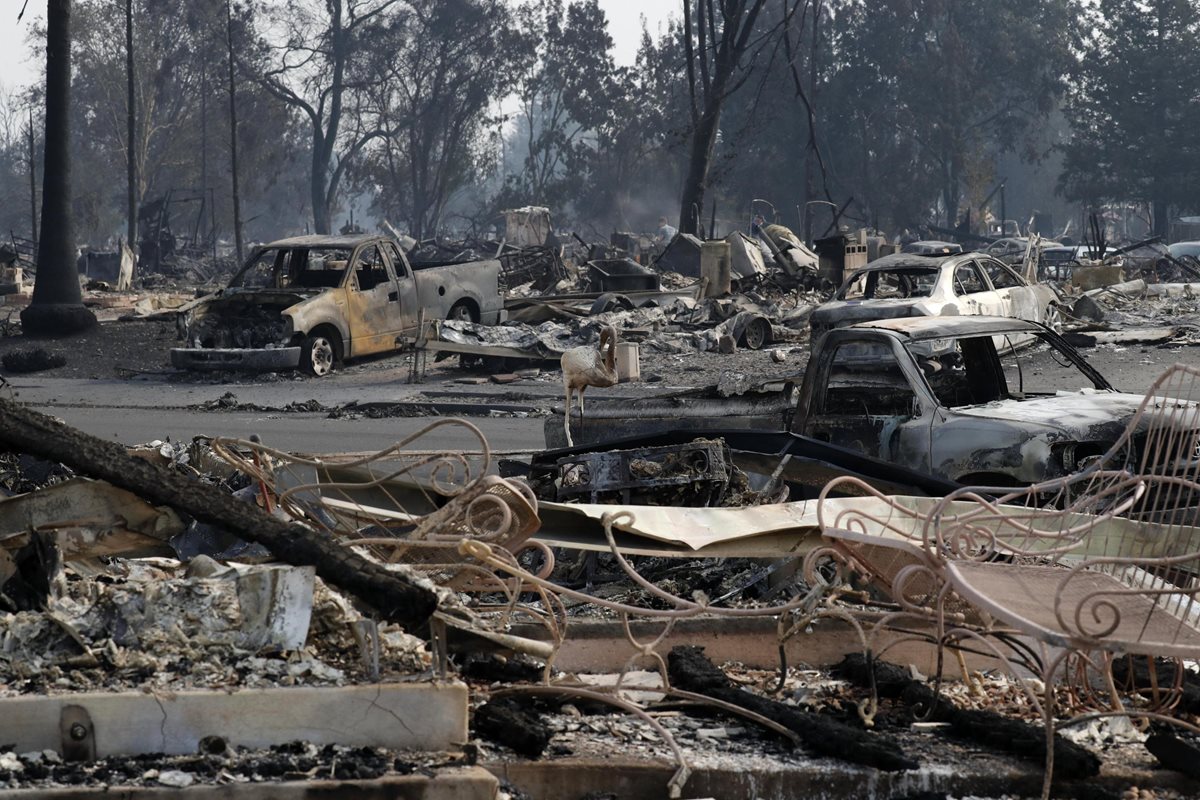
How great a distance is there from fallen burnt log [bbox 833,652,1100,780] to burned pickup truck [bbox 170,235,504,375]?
14.4 m

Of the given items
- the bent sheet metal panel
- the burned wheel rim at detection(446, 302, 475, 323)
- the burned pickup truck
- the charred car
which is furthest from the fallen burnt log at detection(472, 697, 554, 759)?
the burned wheel rim at detection(446, 302, 475, 323)

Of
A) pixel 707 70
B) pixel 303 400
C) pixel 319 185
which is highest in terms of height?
pixel 319 185

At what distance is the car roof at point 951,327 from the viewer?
865 cm

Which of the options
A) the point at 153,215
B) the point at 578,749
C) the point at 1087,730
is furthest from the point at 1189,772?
the point at 153,215

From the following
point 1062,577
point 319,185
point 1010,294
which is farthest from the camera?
point 319,185

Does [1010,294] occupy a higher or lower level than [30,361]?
higher

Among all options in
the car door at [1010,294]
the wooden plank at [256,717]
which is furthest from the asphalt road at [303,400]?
the wooden plank at [256,717]

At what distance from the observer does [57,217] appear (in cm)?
2434

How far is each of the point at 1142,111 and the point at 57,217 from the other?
180ft

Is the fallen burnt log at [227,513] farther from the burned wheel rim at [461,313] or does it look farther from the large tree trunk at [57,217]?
the large tree trunk at [57,217]

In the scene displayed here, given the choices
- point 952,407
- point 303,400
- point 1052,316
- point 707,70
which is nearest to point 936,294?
point 1052,316

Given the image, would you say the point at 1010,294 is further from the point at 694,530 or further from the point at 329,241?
the point at 694,530

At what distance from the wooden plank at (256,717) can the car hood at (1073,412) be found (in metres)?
4.55

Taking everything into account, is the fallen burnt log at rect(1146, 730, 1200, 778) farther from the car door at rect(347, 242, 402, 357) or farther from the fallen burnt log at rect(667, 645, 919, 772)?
the car door at rect(347, 242, 402, 357)
